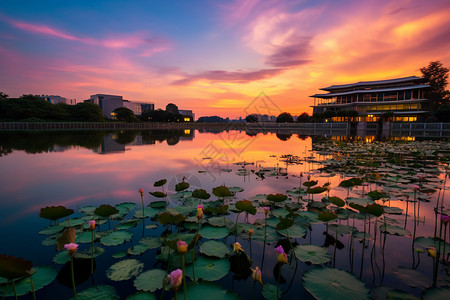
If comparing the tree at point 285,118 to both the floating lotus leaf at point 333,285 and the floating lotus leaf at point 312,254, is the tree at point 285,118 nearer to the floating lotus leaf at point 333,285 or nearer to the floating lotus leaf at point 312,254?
the floating lotus leaf at point 312,254

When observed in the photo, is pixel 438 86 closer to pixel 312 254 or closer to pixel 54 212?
pixel 312 254

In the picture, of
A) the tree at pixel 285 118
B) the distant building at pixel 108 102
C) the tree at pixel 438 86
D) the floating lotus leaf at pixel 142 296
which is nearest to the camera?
the floating lotus leaf at pixel 142 296

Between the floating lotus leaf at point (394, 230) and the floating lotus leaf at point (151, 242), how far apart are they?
149 inches

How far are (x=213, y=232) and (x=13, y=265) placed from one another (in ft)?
7.94

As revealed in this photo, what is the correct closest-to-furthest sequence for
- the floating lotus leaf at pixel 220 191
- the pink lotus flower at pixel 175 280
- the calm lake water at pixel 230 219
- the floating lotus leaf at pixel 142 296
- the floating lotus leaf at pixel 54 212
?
the pink lotus flower at pixel 175 280, the floating lotus leaf at pixel 142 296, the calm lake water at pixel 230 219, the floating lotus leaf at pixel 54 212, the floating lotus leaf at pixel 220 191

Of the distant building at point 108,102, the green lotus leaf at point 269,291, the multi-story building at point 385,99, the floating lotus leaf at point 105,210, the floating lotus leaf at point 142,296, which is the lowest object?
the green lotus leaf at point 269,291

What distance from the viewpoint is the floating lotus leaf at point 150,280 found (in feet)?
7.44

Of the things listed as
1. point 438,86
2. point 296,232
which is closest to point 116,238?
point 296,232

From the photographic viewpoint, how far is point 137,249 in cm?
311

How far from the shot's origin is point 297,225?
376cm

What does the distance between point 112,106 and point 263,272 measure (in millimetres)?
152755

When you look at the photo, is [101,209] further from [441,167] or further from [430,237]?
[441,167]

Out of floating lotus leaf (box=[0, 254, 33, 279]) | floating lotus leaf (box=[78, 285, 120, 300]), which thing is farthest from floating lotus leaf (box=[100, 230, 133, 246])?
floating lotus leaf (box=[0, 254, 33, 279])

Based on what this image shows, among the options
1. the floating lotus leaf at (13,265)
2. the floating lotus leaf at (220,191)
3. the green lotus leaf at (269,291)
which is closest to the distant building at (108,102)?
the floating lotus leaf at (220,191)
